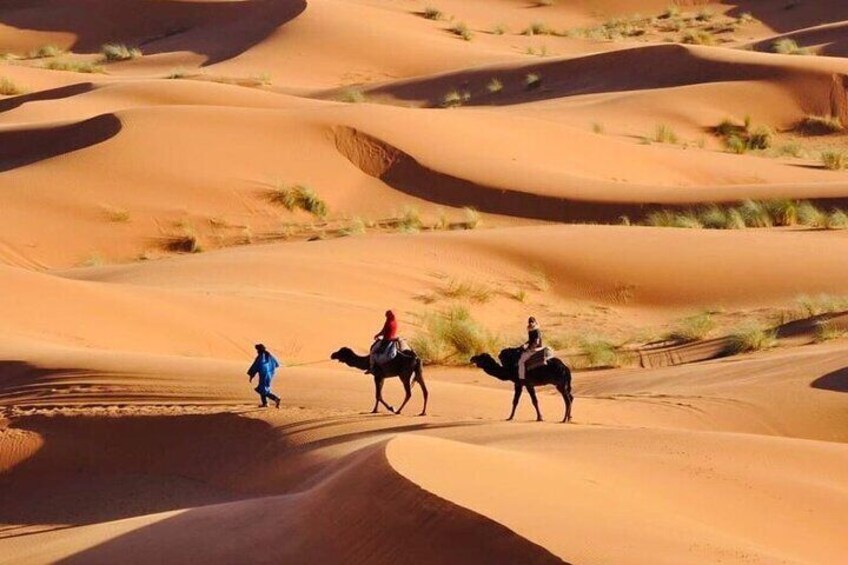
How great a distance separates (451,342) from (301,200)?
10.9 metres

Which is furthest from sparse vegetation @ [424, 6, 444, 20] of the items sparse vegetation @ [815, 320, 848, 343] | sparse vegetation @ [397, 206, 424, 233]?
sparse vegetation @ [815, 320, 848, 343]

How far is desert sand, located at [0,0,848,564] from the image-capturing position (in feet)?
34.0

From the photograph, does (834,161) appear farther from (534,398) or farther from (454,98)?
(534,398)

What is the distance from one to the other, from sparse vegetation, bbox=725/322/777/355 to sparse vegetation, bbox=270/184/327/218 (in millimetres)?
11764

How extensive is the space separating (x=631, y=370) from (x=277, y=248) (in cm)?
866

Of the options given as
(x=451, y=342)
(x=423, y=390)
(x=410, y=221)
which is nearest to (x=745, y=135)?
(x=410, y=221)

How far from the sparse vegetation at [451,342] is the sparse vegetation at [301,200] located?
9.91 meters

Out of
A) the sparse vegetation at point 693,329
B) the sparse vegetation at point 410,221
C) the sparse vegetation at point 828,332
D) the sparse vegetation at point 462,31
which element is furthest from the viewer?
the sparse vegetation at point 462,31

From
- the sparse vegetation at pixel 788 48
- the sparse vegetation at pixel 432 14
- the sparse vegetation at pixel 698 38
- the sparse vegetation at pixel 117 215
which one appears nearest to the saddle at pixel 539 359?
the sparse vegetation at pixel 117 215

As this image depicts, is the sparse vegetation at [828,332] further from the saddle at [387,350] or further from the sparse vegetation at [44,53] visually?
the sparse vegetation at [44,53]

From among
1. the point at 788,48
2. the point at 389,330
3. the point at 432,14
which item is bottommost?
the point at 389,330

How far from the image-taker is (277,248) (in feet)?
88.1

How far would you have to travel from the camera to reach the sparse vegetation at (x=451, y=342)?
68.0ft

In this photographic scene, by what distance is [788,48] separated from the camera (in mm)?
51781
